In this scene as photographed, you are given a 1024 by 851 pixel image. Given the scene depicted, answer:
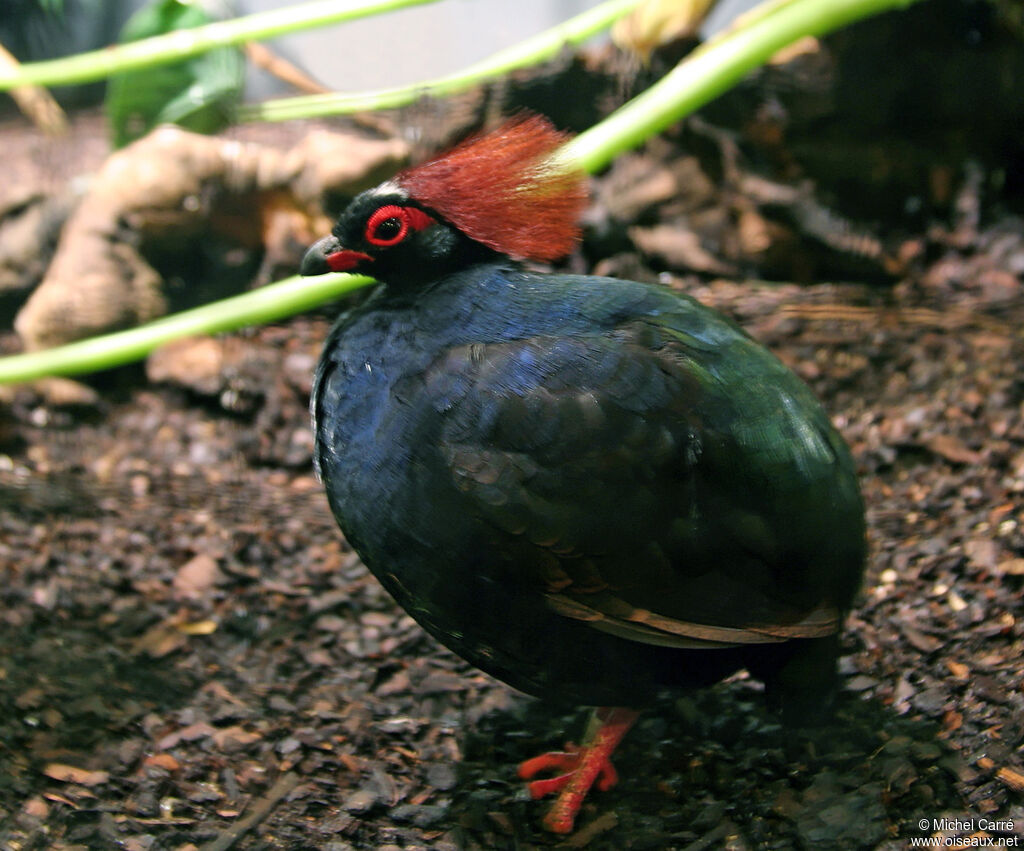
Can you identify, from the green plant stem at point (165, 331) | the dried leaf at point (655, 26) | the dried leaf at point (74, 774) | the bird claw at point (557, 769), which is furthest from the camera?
the dried leaf at point (655, 26)

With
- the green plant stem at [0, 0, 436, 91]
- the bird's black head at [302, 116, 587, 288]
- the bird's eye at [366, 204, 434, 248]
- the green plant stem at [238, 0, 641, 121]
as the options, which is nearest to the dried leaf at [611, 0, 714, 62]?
the green plant stem at [238, 0, 641, 121]

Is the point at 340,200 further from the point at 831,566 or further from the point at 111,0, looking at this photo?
the point at 831,566

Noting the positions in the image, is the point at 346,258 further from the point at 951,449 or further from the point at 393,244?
the point at 951,449

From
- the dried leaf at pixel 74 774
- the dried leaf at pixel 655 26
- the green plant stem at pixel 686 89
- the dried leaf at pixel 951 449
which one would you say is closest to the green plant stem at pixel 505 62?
the dried leaf at pixel 655 26

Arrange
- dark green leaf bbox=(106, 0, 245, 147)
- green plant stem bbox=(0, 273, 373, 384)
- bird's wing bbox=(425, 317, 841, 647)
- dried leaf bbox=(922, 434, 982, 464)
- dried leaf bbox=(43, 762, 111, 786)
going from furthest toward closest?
dark green leaf bbox=(106, 0, 245, 147)
green plant stem bbox=(0, 273, 373, 384)
dried leaf bbox=(922, 434, 982, 464)
dried leaf bbox=(43, 762, 111, 786)
bird's wing bbox=(425, 317, 841, 647)

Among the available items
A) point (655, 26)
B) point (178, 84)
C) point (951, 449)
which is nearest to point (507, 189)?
point (951, 449)

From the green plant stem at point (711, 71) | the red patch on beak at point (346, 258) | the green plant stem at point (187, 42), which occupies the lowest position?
the red patch on beak at point (346, 258)

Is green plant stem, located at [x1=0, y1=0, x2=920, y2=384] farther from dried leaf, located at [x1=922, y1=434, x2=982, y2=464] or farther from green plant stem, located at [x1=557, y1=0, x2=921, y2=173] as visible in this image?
dried leaf, located at [x1=922, y1=434, x2=982, y2=464]

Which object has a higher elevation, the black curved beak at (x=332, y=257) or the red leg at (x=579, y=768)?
the black curved beak at (x=332, y=257)

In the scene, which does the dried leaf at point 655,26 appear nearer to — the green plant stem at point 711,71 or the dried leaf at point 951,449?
the green plant stem at point 711,71
